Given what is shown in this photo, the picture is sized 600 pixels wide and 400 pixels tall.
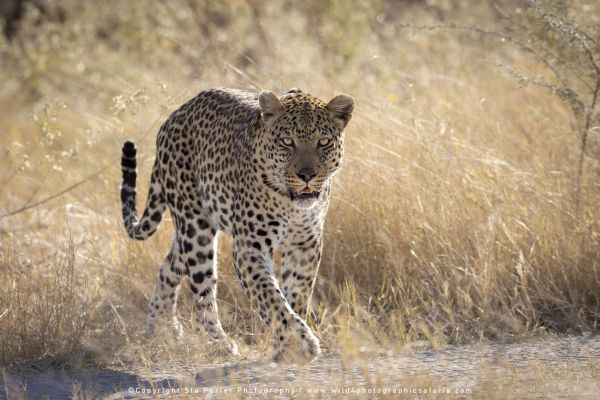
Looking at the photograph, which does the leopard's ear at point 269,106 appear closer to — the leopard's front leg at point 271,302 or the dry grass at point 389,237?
the leopard's front leg at point 271,302

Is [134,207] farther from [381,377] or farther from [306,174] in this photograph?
[381,377]

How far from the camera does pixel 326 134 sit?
21.8 feet

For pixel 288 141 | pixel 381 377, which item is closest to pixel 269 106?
pixel 288 141

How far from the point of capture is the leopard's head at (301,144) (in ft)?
21.3

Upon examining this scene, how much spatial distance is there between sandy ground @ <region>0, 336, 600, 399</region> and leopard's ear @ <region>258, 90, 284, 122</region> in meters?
1.56

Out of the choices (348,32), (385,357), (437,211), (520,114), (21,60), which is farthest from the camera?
(21,60)

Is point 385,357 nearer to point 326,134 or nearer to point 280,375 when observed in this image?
point 280,375

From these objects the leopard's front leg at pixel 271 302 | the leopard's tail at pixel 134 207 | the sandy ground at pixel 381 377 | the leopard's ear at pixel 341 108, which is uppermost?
the leopard's ear at pixel 341 108

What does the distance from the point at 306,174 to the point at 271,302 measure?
31.9 inches

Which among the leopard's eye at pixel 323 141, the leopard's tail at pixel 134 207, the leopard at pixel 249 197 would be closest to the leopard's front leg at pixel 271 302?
the leopard at pixel 249 197

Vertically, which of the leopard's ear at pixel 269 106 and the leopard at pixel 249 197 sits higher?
the leopard's ear at pixel 269 106

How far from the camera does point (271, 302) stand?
21.2 feet

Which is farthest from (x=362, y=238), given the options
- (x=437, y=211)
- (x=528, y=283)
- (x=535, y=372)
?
(x=535, y=372)

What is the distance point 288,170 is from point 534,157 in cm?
270
